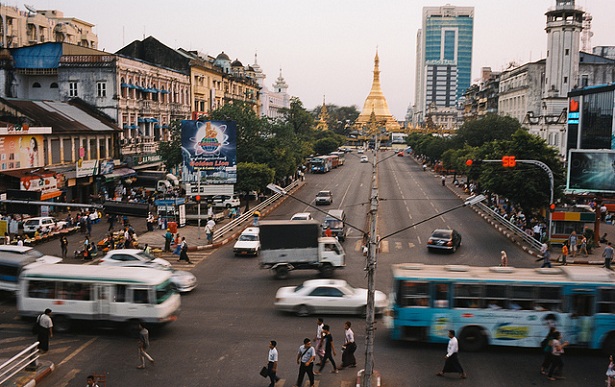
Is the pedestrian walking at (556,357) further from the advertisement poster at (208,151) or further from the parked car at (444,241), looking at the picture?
the advertisement poster at (208,151)

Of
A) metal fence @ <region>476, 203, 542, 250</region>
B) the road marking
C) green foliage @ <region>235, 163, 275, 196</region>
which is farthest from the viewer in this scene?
green foliage @ <region>235, 163, 275, 196</region>

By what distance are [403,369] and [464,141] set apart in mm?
64640

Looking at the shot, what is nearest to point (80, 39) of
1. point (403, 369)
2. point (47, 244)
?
point (47, 244)

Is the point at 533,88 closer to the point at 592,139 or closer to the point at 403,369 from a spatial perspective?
the point at 592,139

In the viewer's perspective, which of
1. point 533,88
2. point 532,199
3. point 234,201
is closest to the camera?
point 532,199

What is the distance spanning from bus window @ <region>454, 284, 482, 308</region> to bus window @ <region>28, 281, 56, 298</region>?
12338 mm

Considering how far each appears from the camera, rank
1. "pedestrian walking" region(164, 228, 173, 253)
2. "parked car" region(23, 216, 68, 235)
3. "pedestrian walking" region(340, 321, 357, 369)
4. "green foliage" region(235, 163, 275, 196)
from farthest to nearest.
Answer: "green foliage" region(235, 163, 275, 196)
"parked car" region(23, 216, 68, 235)
"pedestrian walking" region(164, 228, 173, 253)
"pedestrian walking" region(340, 321, 357, 369)

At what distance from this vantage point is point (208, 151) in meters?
41.2

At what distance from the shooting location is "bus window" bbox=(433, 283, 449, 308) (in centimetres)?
1794

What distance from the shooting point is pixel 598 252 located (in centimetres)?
3347

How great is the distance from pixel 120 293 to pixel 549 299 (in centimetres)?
1271

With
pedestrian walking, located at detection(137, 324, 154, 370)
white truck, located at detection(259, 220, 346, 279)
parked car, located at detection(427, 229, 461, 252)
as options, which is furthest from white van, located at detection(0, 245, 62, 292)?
parked car, located at detection(427, 229, 461, 252)

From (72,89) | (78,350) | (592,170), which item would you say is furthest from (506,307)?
(72,89)

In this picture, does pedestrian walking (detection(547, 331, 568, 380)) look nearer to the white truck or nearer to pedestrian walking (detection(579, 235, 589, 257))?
the white truck
